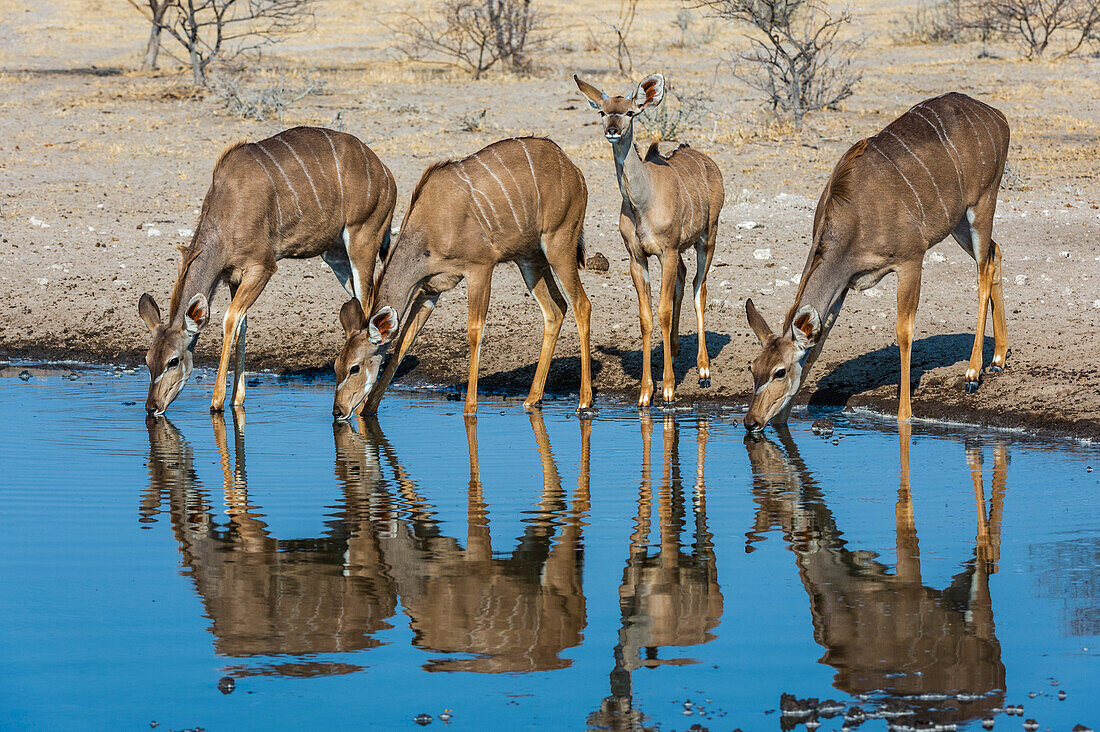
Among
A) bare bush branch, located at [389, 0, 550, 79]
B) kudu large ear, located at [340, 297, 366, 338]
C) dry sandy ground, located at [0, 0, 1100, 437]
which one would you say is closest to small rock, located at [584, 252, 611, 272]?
dry sandy ground, located at [0, 0, 1100, 437]

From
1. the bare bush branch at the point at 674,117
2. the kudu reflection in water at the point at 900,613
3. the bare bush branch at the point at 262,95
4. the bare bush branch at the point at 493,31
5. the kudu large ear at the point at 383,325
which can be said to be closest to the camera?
the kudu reflection in water at the point at 900,613

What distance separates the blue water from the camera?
416 centimetres

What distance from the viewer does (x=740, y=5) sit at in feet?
69.6

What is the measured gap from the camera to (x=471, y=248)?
376 inches

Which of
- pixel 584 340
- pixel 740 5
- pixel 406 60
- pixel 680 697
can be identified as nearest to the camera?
pixel 680 697

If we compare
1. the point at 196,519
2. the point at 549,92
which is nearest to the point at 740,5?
the point at 549,92

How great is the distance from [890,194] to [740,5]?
13.0m

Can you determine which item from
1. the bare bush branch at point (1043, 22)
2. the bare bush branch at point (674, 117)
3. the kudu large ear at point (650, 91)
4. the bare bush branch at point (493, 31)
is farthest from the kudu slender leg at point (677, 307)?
the bare bush branch at point (1043, 22)

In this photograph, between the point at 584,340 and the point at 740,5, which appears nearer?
the point at 584,340

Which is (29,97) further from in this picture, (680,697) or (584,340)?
(680,697)

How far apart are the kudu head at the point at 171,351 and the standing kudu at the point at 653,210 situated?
299 centimetres

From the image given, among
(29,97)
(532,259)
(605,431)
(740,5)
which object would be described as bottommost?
(605,431)

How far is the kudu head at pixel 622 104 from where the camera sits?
31.4ft

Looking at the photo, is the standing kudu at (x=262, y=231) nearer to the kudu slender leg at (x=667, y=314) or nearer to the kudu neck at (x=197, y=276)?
the kudu neck at (x=197, y=276)
